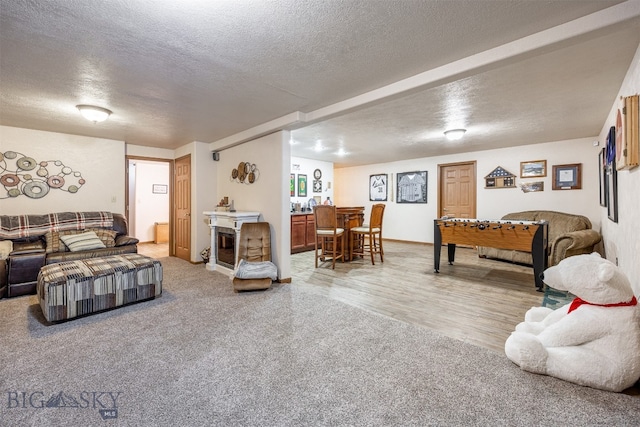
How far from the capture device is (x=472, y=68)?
2.26 meters

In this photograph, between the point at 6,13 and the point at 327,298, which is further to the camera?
the point at 327,298

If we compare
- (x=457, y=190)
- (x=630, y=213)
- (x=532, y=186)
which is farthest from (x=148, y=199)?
(x=532, y=186)

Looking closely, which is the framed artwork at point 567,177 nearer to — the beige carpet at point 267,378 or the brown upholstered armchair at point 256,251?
the beige carpet at point 267,378

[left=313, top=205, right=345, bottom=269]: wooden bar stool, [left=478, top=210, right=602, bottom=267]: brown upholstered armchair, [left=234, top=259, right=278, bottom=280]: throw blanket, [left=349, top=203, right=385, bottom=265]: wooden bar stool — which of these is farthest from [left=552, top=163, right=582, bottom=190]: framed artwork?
[left=234, top=259, right=278, bottom=280]: throw blanket

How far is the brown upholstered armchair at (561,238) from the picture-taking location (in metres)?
3.96

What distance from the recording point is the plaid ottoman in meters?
2.65

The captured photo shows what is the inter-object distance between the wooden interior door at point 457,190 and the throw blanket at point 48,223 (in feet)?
22.8

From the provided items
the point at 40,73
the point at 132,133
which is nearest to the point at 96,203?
the point at 132,133

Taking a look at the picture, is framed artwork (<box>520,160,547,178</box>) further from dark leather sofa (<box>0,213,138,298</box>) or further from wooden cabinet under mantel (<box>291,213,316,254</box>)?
dark leather sofa (<box>0,213,138,298</box>)

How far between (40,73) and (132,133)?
2199mm

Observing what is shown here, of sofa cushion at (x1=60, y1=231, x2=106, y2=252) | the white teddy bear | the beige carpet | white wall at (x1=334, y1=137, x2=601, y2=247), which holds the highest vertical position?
white wall at (x1=334, y1=137, x2=601, y2=247)

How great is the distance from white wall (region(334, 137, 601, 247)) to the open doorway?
514 cm

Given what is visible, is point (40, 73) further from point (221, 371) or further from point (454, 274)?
point (454, 274)

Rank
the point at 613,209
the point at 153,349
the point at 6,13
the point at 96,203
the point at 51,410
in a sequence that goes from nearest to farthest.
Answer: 1. the point at 51,410
2. the point at 6,13
3. the point at 153,349
4. the point at 613,209
5. the point at 96,203
